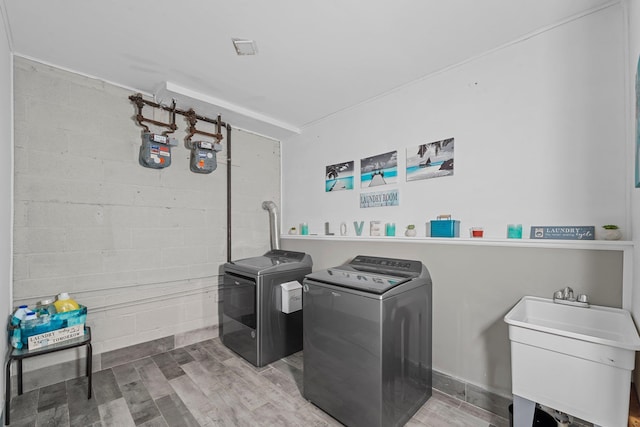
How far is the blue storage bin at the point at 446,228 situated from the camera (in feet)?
6.72

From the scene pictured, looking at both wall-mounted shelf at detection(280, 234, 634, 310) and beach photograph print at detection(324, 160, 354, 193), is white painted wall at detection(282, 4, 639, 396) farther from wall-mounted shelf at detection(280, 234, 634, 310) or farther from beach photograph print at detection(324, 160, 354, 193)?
beach photograph print at detection(324, 160, 354, 193)

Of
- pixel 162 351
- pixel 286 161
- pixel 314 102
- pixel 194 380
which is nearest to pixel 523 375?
pixel 194 380

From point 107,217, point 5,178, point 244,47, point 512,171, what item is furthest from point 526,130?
point 5,178

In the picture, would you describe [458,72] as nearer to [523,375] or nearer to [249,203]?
[523,375]

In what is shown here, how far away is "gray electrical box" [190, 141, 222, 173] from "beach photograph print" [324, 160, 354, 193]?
1.21 metres

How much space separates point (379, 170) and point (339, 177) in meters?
0.52

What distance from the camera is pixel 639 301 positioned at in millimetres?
1203

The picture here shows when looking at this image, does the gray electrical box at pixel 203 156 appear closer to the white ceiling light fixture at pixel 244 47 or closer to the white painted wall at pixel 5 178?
the white ceiling light fixture at pixel 244 47

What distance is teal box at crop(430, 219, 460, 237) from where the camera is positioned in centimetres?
205

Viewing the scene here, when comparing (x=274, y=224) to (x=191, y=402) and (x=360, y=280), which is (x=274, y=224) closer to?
(x=360, y=280)

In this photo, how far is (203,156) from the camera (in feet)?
9.16

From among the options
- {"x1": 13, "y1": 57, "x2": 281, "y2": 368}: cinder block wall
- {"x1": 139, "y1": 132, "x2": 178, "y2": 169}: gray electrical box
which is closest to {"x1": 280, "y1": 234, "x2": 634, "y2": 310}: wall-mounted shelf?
{"x1": 13, "y1": 57, "x2": 281, "y2": 368}: cinder block wall

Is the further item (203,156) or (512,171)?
(203,156)

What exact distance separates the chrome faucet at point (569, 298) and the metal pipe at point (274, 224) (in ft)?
8.76
